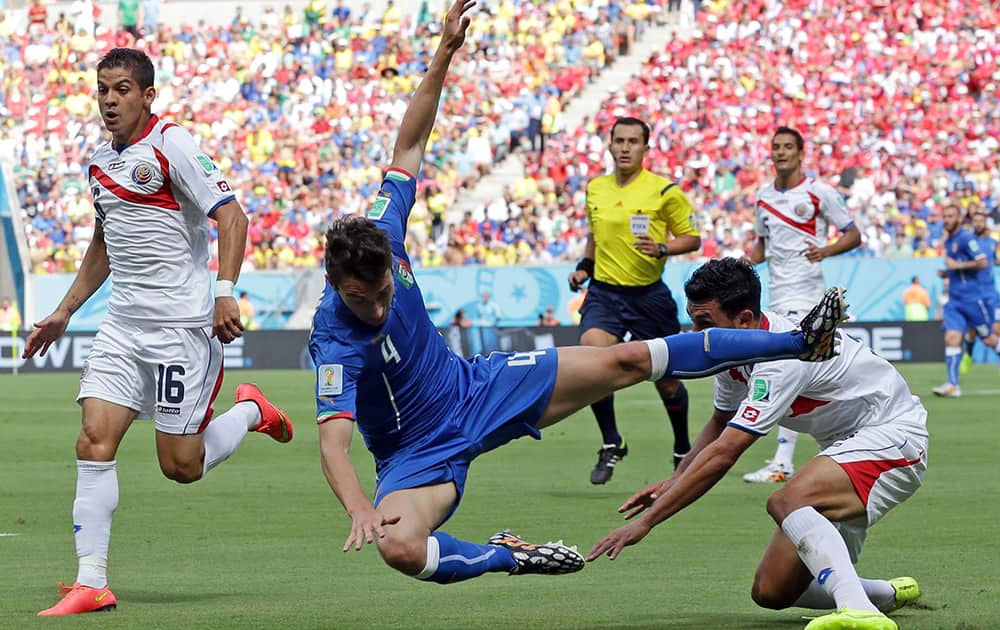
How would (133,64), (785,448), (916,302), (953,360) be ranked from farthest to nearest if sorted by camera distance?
(916,302)
(953,360)
(785,448)
(133,64)

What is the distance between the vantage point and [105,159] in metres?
7.56

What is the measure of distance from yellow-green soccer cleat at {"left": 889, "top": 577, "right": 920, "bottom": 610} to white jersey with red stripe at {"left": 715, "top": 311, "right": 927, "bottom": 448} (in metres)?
0.62

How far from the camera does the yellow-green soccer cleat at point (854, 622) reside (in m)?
5.91

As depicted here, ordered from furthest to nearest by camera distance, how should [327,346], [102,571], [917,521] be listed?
[917,521], [102,571], [327,346]

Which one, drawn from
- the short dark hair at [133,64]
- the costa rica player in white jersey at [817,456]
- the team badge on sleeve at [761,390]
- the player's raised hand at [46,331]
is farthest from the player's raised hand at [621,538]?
the player's raised hand at [46,331]

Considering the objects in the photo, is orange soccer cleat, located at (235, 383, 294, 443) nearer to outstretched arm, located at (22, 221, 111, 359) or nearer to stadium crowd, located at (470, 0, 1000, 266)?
outstretched arm, located at (22, 221, 111, 359)

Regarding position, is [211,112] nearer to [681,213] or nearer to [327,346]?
[681,213]

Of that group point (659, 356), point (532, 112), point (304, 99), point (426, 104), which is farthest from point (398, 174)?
point (304, 99)

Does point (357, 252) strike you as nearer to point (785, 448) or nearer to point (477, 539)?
point (477, 539)

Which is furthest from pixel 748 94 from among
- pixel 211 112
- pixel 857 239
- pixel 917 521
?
pixel 917 521

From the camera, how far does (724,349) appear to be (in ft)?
21.7

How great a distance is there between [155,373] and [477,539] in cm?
247

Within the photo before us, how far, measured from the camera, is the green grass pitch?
273 inches

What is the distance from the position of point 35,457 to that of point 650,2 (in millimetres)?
29643
